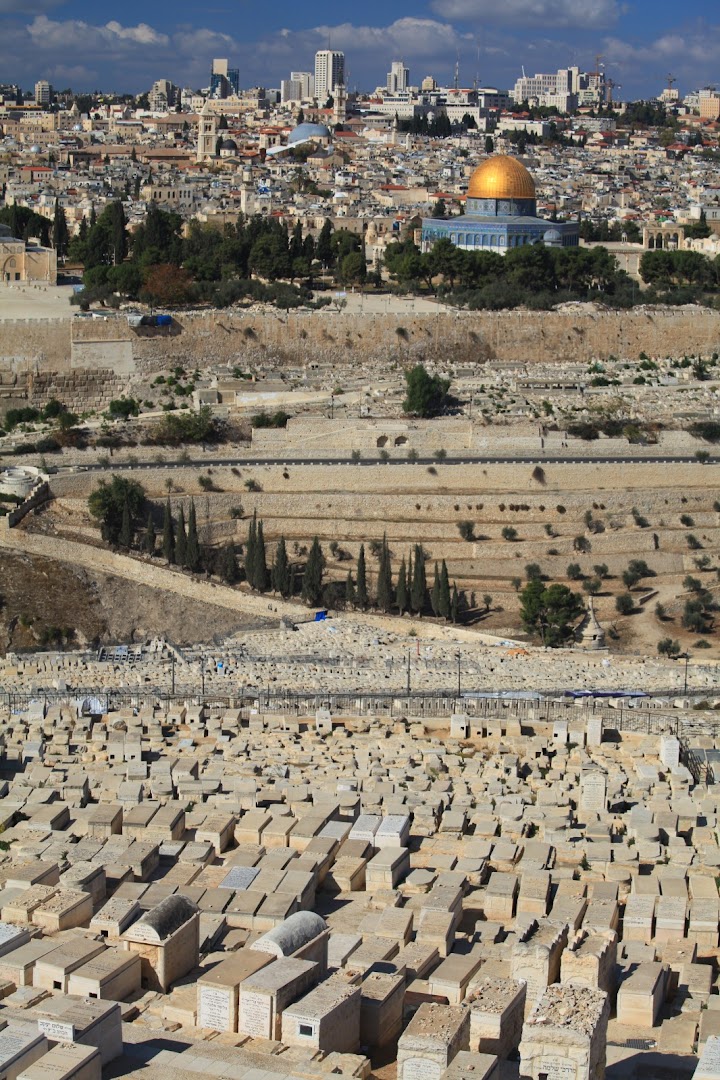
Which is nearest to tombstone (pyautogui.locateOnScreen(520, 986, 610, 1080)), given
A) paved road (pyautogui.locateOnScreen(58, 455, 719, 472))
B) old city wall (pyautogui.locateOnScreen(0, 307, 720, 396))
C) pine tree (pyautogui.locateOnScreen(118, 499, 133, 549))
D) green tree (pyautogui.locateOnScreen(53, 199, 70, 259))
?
pine tree (pyautogui.locateOnScreen(118, 499, 133, 549))

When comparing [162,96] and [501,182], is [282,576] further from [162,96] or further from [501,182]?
[162,96]

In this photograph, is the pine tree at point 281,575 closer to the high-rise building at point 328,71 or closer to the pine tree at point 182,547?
the pine tree at point 182,547

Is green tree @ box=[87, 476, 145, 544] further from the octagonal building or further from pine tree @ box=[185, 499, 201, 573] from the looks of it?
the octagonal building

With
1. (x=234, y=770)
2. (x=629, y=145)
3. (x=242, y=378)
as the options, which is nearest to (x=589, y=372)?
(x=242, y=378)

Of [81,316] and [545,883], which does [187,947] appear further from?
[81,316]

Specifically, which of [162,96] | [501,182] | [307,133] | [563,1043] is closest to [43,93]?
[162,96]
